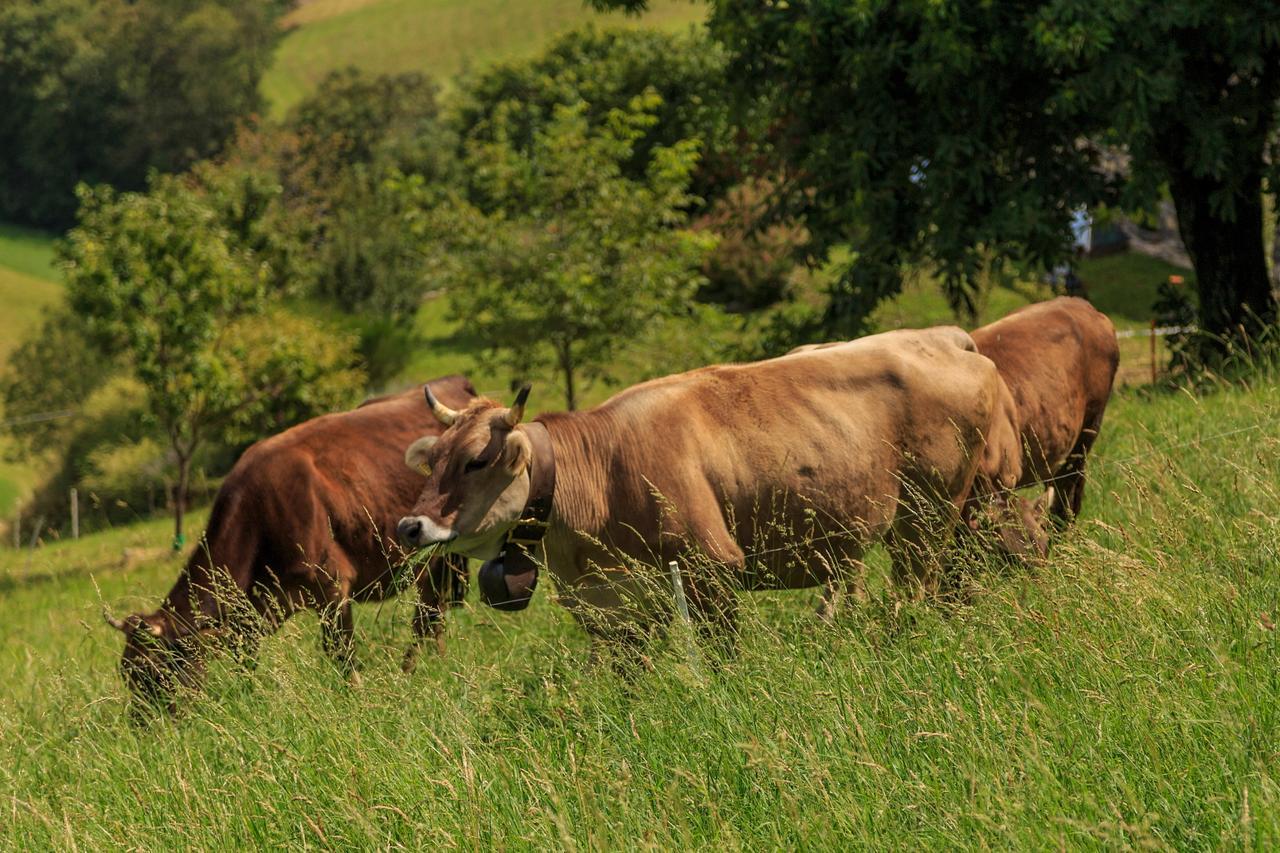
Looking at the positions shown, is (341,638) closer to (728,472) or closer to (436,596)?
(436,596)

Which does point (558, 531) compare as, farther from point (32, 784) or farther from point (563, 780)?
point (32, 784)

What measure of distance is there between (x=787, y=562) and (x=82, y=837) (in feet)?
11.0

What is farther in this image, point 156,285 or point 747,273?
point 747,273

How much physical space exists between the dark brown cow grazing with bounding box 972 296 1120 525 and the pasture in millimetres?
1505

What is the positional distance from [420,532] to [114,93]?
9033 cm

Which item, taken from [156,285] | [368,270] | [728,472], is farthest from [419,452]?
[368,270]

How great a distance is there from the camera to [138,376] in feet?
72.6

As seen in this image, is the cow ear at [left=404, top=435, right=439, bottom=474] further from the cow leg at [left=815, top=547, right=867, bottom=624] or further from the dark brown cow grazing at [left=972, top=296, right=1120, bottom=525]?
the dark brown cow grazing at [left=972, top=296, right=1120, bottom=525]

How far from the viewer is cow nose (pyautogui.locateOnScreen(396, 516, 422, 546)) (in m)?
5.78

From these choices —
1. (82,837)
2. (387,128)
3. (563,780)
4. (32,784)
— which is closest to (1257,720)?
(563,780)

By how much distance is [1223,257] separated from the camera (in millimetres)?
13898

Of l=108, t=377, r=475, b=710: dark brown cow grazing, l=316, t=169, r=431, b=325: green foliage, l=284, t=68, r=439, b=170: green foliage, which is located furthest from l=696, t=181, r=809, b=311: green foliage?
l=284, t=68, r=439, b=170: green foliage

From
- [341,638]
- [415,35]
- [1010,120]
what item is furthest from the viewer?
[415,35]

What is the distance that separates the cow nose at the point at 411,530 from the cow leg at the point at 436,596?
0.96 meters
